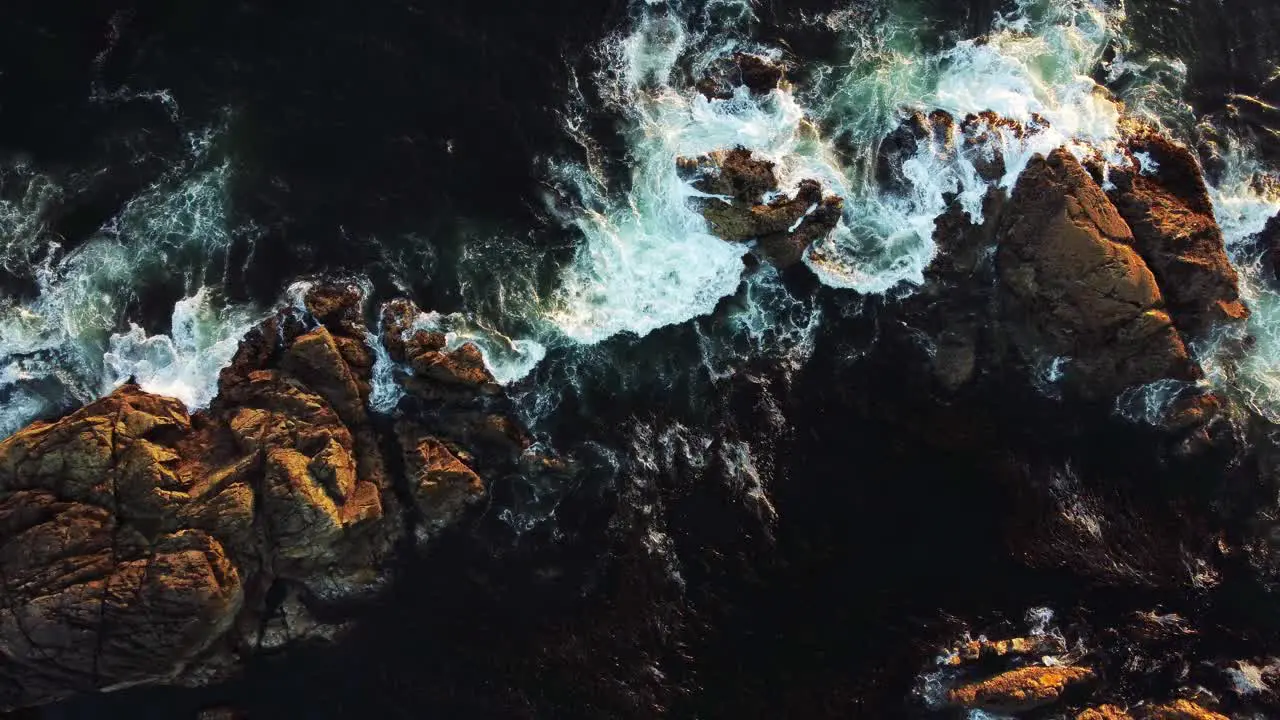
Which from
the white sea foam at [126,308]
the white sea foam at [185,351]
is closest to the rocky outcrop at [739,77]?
the white sea foam at [126,308]

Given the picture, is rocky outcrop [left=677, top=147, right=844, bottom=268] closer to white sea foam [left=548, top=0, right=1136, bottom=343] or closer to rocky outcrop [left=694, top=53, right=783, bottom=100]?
white sea foam [left=548, top=0, right=1136, bottom=343]

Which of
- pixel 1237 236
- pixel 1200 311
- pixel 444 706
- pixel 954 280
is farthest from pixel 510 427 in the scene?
pixel 1237 236

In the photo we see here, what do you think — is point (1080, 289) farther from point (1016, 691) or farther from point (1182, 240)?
point (1016, 691)

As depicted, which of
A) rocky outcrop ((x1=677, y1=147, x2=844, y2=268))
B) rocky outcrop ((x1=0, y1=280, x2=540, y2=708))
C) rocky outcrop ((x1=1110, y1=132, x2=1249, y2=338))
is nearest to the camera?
rocky outcrop ((x1=0, y1=280, x2=540, y2=708))

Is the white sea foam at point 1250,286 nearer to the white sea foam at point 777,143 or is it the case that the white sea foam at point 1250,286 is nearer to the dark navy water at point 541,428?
the white sea foam at point 777,143

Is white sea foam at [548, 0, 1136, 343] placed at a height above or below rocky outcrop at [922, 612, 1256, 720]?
above

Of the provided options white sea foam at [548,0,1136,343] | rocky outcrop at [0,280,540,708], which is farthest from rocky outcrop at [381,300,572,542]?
white sea foam at [548,0,1136,343]
